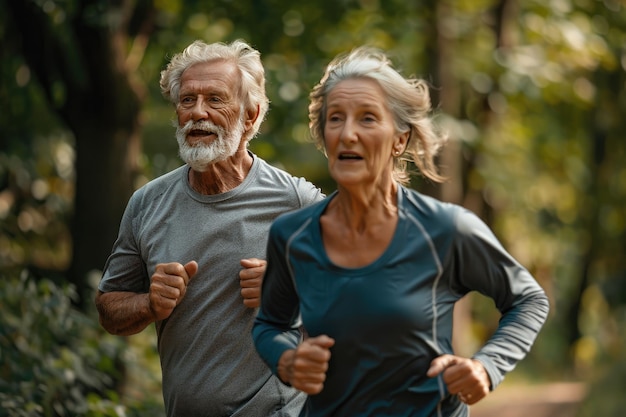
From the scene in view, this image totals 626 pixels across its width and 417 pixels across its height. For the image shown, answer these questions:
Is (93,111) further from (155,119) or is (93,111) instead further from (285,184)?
(285,184)

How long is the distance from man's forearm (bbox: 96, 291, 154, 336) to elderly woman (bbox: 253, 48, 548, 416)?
0.77 metres

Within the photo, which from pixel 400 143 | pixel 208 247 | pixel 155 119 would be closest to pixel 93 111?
pixel 155 119

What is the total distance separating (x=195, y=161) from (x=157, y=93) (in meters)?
6.37

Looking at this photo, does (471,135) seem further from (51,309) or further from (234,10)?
(51,309)

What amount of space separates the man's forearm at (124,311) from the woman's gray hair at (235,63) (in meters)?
0.69

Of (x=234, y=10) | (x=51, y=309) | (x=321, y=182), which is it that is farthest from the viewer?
(x=321, y=182)

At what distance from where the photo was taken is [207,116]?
13.1ft

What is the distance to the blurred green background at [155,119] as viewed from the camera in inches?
243

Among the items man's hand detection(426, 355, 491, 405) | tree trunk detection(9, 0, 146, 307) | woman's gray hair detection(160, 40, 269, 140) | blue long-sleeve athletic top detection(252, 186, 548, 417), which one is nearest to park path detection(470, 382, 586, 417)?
tree trunk detection(9, 0, 146, 307)

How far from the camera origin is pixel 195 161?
3979mm

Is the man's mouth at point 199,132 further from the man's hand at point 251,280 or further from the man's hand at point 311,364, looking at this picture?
the man's hand at point 311,364

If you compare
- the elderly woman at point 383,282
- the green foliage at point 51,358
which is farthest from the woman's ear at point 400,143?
the green foliage at point 51,358

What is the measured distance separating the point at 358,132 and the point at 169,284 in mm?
950

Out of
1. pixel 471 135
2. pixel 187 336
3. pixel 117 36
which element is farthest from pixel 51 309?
pixel 471 135
